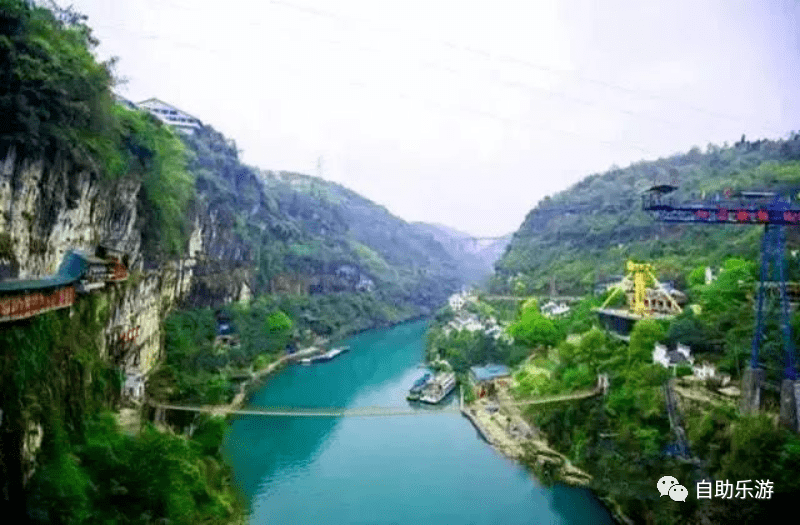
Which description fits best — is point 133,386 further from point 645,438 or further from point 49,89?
point 645,438

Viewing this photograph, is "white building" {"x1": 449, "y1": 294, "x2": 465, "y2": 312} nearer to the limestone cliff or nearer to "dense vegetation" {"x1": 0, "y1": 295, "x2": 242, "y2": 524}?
the limestone cliff

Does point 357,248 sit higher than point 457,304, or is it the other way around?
point 357,248

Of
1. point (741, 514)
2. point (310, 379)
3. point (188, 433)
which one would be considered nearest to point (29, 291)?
point (188, 433)

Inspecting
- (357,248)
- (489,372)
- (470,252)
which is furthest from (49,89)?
(470,252)

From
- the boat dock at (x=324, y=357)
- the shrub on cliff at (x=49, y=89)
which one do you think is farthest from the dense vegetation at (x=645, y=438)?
the boat dock at (x=324, y=357)

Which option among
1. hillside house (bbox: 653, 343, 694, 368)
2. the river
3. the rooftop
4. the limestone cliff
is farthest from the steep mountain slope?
hillside house (bbox: 653, 343, 694, 368)

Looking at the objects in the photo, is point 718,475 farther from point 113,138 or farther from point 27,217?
point 113,138
